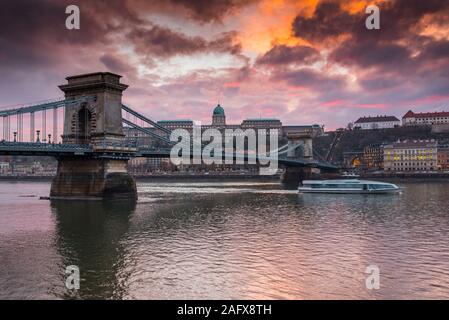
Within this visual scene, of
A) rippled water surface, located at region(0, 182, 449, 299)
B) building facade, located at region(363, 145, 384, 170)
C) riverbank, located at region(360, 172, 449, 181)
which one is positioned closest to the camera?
rippled water surface, located at region(0, 182, 449, 299)

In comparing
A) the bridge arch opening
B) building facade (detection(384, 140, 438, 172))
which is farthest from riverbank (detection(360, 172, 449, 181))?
the bridge arch opening

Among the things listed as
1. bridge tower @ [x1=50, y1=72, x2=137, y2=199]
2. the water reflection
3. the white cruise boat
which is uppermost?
Result: bridge tower @ [x1=50, y1=72, x2=137, y2=199]

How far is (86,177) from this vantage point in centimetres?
5175

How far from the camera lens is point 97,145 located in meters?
49.2

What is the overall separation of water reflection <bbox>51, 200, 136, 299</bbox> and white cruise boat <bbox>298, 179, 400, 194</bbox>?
3354cm

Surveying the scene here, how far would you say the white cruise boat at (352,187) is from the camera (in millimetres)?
65250

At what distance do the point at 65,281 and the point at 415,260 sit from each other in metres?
15.9

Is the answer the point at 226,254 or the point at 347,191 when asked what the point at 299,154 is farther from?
the point at 226,254

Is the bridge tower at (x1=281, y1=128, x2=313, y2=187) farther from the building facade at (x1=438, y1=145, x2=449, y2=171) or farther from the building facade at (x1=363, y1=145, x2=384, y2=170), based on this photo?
the building facade at (x1=363, y1=145, x2=384, y2=170)

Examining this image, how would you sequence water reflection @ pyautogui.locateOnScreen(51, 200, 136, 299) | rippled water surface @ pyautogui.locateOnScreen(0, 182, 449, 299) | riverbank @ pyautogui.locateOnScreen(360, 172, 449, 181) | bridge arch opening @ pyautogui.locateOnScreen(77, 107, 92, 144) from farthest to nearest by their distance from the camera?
riverbank @ pyautogui.locateOnScreen(360, 172, 449, 181), bridge arch opening @ pyautogui.locateOnScreen(77, 107, 92, 144), water reflection @ pyautogui.locateOnScreen(51, 200, 136, 299), rippled water surface @ pyautogui.locateOnScreen(0, 182, 449, 299)

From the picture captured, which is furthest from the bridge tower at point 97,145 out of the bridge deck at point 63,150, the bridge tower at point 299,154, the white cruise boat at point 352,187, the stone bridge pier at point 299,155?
the bridge tower at point 299,154

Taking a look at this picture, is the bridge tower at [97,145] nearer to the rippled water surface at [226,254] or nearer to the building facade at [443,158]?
the rippled water surface at [226,254]

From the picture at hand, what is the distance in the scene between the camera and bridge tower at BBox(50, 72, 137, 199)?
1994 inches
